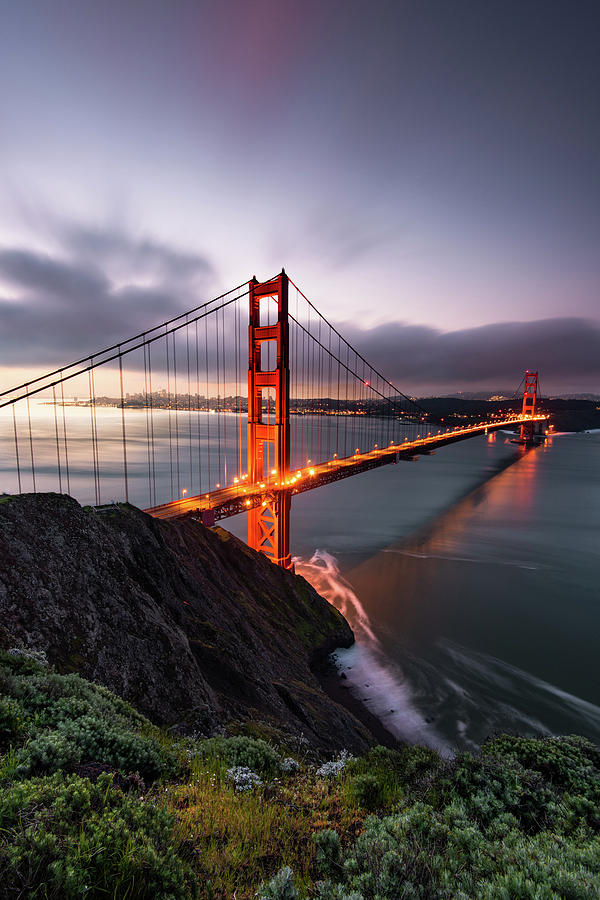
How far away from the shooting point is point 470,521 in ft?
164

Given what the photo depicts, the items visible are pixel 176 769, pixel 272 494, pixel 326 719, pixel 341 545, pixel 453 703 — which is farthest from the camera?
pixel 341 545

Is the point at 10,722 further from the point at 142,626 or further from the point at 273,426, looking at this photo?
the point at 273,426

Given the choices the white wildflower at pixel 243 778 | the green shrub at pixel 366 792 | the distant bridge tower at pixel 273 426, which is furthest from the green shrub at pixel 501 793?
the distant bridge tower at pixel 273 426

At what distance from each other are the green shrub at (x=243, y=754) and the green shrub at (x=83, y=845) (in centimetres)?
253

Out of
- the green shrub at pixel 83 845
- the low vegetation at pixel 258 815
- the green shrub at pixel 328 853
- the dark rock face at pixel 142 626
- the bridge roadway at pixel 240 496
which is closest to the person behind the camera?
the green shrub at pixel 83 845

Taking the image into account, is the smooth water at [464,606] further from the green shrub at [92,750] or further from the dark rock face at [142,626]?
the green shrub at [92,750]

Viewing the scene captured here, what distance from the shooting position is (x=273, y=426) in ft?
88.4

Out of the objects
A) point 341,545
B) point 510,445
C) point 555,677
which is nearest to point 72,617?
point 555,677

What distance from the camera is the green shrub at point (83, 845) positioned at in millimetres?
2387

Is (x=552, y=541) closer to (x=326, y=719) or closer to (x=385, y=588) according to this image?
(x=385, y=588)

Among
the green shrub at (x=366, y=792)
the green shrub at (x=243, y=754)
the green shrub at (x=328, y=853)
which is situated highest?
the green shrub at (x=328, y=853)

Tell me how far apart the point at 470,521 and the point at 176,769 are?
51.8 m

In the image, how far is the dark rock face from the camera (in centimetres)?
757

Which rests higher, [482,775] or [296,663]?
[482,775]
